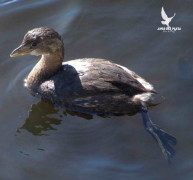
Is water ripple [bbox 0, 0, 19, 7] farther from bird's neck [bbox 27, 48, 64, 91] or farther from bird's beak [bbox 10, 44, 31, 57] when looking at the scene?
bird's beak [bbox 10, 44, 31, 57]

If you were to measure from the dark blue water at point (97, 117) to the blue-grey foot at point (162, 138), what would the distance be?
0.08 metres

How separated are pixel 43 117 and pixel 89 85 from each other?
3.02 ft

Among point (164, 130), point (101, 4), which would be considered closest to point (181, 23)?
point (101, 4)

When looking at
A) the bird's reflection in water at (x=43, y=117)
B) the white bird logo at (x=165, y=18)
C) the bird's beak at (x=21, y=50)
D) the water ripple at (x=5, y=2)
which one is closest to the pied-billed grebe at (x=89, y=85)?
the bird's beak at (x=21, y=50)

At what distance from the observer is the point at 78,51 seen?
331 inches

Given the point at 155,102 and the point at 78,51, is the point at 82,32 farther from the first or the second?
the point at 155,102

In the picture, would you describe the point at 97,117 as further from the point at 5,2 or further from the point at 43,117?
the point at 5,2

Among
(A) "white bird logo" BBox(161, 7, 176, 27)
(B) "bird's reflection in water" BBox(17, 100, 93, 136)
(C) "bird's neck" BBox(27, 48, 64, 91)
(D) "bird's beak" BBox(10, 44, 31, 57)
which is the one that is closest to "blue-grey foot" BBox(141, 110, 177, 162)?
(B) "bird's reflection in water" BBox(17, 100, 93, 136)

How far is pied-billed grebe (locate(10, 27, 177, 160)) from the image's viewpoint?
7035 mm

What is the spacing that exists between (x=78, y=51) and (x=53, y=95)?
129 cm

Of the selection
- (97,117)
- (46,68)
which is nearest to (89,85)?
(97,117)

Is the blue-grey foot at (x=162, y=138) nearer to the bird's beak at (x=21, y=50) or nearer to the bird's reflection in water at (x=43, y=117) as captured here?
the bird's reflection in water at (x=43, y=117)

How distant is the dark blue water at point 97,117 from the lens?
6.48 metres

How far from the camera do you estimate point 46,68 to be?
764 cm
